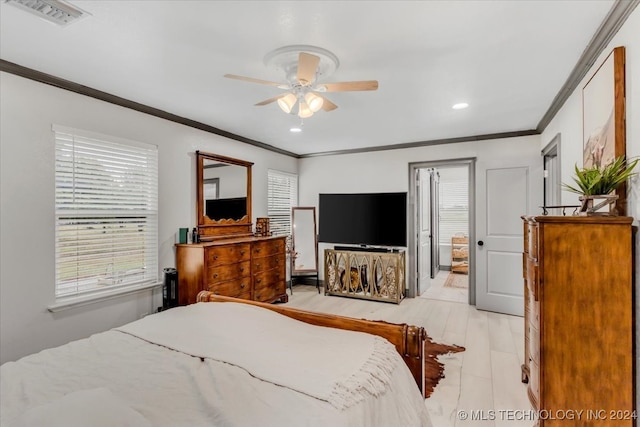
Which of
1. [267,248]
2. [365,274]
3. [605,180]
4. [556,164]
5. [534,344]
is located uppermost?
[556,164]

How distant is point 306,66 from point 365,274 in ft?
12.4

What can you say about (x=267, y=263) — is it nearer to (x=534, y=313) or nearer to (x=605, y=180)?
(x=534, y=313)

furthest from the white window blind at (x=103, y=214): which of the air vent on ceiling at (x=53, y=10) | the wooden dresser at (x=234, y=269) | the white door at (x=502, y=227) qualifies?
the white door at (x=502, y=227)

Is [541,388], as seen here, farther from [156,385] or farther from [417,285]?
[417,285]

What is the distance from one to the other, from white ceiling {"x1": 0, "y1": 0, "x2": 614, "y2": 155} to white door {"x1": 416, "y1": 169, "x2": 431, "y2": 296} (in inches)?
80.8

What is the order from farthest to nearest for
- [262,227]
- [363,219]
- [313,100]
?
[363,219] → [262,227] → [313,100]

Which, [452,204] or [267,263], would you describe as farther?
[452,204]

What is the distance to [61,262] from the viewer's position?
276cm

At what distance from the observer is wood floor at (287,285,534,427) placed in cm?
225

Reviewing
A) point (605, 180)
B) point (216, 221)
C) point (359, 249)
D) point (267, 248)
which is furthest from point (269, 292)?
point (605, 180)

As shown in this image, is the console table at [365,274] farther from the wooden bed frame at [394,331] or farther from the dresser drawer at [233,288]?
the wooden bed frame at [394,331]

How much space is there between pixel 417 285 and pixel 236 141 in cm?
365

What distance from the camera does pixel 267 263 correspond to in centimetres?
459

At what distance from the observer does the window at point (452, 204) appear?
749 cm
